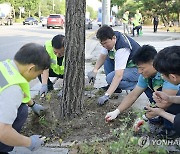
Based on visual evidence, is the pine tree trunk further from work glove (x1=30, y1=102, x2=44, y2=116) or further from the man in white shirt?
the man in white shirt

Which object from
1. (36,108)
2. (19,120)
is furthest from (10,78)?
(36,108)

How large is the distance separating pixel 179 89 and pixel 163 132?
0.46 meters

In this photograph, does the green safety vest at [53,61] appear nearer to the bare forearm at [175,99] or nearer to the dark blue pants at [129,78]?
the dark blue pants at [129,78]

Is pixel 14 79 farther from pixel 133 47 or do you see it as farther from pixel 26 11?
pixel 26 11

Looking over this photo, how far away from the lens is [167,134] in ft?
10.6

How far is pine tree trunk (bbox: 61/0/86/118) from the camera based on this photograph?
359 centimetres

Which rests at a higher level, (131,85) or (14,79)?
(14,79)

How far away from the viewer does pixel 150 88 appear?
3.55 metres

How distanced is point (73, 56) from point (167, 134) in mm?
1282

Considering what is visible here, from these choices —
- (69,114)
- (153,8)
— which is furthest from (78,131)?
(153,8)

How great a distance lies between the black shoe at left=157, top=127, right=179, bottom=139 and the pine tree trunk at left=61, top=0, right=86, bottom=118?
97 cm

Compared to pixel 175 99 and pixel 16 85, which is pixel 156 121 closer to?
pixel 175 99

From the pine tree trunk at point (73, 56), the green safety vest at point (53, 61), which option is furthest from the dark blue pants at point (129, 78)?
the pine tree trunk at point (73, 56)

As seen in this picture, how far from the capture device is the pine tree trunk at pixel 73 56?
11.8ft
